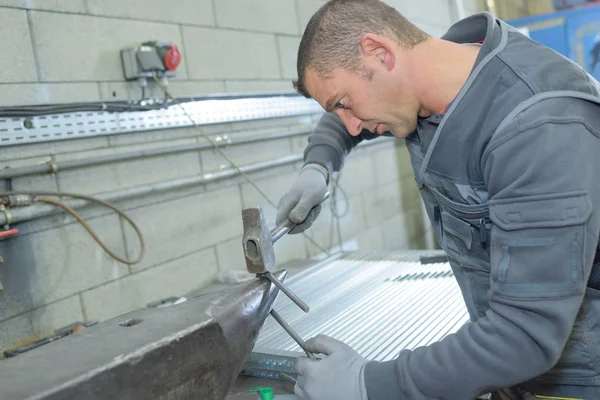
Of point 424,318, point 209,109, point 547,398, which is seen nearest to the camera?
point 547,398

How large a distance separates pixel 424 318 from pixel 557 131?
618 mm

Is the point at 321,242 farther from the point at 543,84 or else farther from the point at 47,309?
the point at 543,84

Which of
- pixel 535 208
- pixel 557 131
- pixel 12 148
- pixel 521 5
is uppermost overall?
pixel 521 5

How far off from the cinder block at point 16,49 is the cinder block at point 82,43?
0.03 meters

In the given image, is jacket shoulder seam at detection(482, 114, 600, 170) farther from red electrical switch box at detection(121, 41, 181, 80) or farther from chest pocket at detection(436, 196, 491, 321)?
red electrical switch box at detection(121, 41, 181, 80)

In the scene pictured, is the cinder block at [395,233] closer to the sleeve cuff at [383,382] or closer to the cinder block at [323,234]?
the cinder block at [323,234]

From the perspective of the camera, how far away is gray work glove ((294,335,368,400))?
874 millimetres

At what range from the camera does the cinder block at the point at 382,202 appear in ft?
9.90

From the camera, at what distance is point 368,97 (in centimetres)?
100

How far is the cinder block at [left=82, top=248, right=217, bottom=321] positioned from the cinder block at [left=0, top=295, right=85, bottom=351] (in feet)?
0.15

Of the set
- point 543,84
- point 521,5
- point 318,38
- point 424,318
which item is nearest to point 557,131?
point 543,84

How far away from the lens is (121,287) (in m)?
1.66

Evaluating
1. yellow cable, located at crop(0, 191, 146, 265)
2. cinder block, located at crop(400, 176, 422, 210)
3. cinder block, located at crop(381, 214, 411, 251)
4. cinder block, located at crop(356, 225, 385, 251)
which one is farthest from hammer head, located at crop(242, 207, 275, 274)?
cinder block, located at crop(400, 176, 422, 210)

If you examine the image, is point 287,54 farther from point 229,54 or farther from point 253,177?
point 253,177
